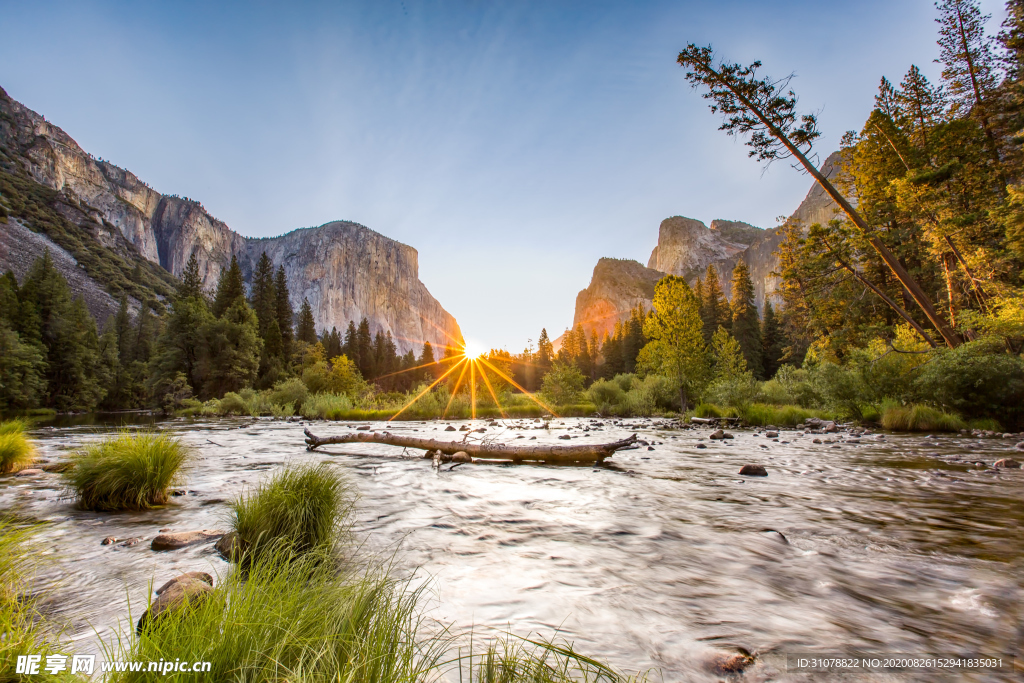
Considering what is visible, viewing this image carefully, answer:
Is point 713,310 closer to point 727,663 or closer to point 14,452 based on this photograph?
point 727,663

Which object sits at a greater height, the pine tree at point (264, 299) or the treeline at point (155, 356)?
the pine tree at point (264, 299)

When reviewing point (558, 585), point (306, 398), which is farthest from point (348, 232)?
point (558, 585)

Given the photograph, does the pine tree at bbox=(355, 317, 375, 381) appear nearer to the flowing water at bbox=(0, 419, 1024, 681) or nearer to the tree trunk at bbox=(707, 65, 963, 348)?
the flowing water at bbox=(0, 419, 1024, 681)

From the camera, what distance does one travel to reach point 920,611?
2.40 m

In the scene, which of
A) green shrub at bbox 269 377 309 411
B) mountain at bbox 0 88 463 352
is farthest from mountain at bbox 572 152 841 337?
green shrub at bbox 269 377 309 411

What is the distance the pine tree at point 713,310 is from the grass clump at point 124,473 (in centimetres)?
5069

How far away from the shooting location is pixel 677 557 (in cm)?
333

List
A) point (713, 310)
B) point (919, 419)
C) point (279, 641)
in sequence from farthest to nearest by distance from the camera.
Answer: point (713, 310) < point (919, 419) < point (279, 641)

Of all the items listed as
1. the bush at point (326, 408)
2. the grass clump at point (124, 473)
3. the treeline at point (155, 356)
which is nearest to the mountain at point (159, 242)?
the treeline at point (155, 356)

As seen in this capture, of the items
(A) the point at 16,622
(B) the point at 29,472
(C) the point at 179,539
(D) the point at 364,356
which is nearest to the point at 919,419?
(C) the point at 179,539

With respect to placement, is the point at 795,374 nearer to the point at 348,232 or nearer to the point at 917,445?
the point at 917,445

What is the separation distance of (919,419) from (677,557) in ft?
45.2

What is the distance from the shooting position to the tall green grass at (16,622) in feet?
4.18

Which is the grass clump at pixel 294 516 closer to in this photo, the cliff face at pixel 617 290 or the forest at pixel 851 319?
the forest at pixel 851 319
